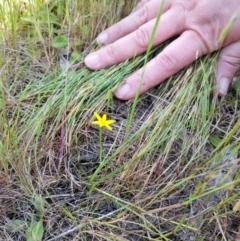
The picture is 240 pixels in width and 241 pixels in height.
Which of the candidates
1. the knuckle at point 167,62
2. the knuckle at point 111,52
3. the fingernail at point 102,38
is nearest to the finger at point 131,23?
the fingernail at point 102,38

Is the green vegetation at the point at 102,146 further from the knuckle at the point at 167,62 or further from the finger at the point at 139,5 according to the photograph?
the finger at the point at 139,5

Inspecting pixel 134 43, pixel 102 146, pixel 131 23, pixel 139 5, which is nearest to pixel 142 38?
pixel 134 43

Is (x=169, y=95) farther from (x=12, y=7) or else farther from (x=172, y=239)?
(x=12, y=7)

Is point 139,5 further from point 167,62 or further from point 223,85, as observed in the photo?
point 223,85

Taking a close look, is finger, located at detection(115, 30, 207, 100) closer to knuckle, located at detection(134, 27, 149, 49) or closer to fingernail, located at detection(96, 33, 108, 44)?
knuckle, located at detection(134, 27, 149, 49)

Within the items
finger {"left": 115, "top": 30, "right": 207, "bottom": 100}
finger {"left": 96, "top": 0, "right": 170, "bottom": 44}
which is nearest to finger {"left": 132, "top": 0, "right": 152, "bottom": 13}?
finger {"left": 96, "top": 0, "right": 170, "bottom": 44}

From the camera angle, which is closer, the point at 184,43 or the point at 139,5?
the point at 184,43
